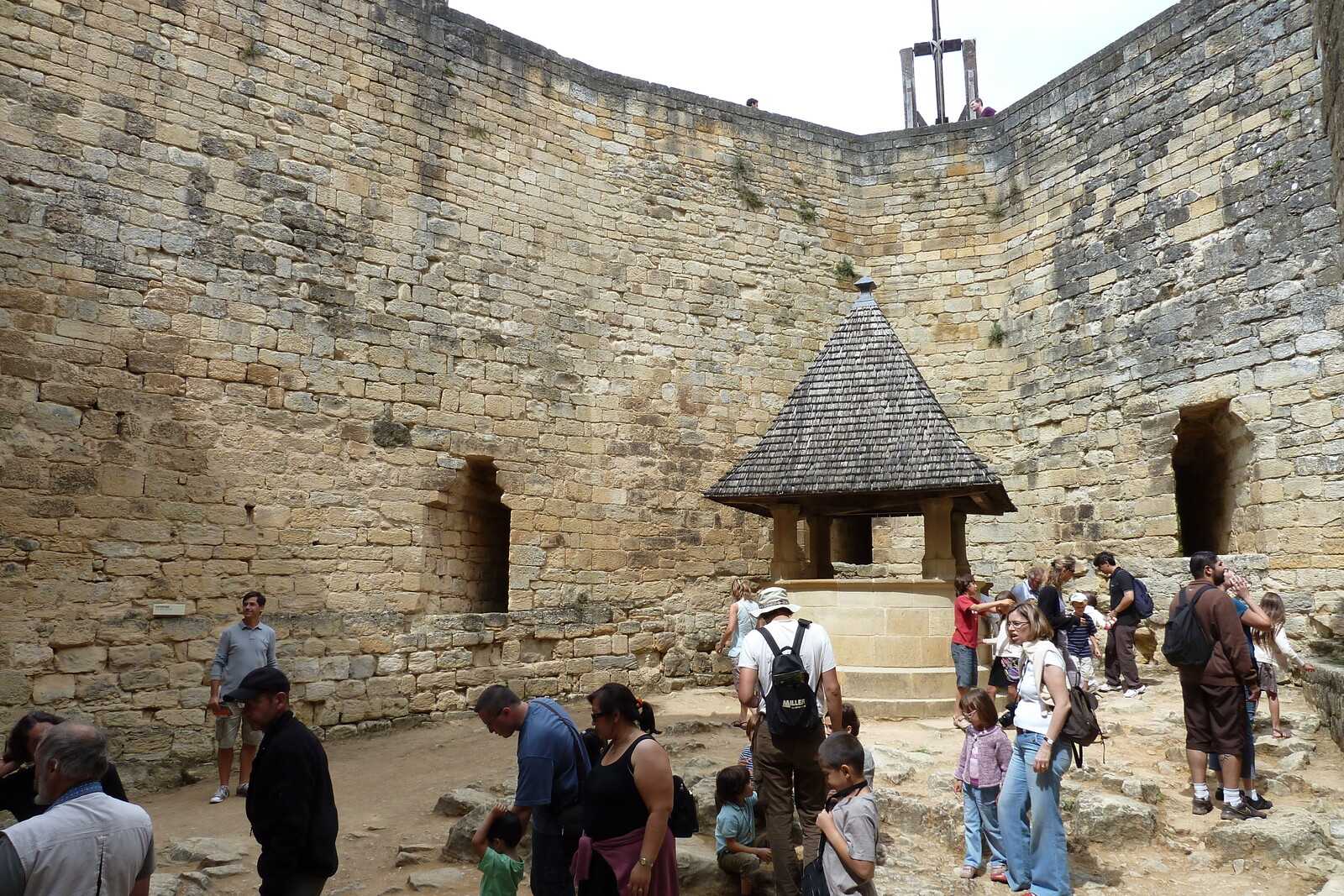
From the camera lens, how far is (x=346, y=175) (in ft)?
29.9

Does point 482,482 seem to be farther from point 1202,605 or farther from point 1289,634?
point 1289,634

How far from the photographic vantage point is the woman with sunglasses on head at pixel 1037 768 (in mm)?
4273

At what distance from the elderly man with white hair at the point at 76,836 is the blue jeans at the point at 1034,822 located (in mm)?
3698

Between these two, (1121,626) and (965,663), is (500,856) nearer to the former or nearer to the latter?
(965,663)

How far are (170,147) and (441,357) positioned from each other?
3029mm

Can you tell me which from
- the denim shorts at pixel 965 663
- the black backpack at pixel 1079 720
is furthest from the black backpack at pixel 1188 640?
the denim shorts at pixel 965 663

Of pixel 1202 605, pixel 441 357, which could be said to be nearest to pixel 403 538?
→ pixel 441 357

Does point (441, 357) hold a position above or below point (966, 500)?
above

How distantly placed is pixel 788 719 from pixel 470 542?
242 inches

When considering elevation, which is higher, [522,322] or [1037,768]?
[522,322]

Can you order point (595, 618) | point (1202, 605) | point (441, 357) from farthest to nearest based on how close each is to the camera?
point (595, 618) → point (441, 357) → point (1202, 605)

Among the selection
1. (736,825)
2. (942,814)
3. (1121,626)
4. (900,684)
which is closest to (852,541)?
(1121,626)

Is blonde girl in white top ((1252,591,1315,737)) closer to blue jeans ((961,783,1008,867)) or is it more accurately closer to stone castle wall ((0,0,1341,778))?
stone castle wall ((0,0,1341,778))

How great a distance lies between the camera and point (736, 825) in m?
4.82
